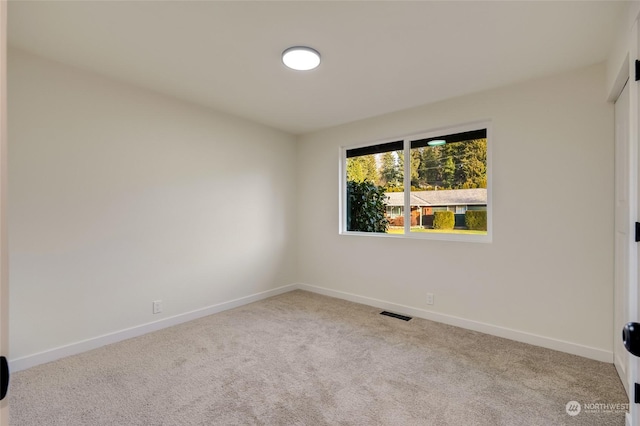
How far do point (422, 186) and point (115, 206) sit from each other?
3286 mm

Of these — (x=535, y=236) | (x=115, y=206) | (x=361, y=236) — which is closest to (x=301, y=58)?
(x=115, y=206)

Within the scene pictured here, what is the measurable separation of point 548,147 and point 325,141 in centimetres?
268

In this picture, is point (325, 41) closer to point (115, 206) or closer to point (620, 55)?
point (620, 55)

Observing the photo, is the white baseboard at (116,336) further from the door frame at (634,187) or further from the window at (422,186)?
the door frame at (634,187)

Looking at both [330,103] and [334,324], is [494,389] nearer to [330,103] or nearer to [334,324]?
[334,324]

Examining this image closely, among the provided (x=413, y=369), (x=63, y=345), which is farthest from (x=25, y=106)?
(x=413, y=369)

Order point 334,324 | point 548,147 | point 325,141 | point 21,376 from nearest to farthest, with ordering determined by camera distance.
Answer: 1. point 21,376
2. point 548,147
3. point 334,324
4. point 325,141

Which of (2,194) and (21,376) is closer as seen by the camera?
(2,194)

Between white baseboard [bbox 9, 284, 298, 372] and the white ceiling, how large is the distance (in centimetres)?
241

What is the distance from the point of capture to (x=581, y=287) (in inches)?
98.9

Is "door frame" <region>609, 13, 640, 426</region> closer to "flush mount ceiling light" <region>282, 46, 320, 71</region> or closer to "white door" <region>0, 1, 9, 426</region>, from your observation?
"flush mount ceiling light" <region>282, 46, 320, 71</region>

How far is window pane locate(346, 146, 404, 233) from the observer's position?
384 cm

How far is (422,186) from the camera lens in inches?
141

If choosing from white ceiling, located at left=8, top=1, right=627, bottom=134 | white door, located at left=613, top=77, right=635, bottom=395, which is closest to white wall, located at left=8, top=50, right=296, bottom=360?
white ceiling, located at left=8, top=1, right=627, bottom=134
